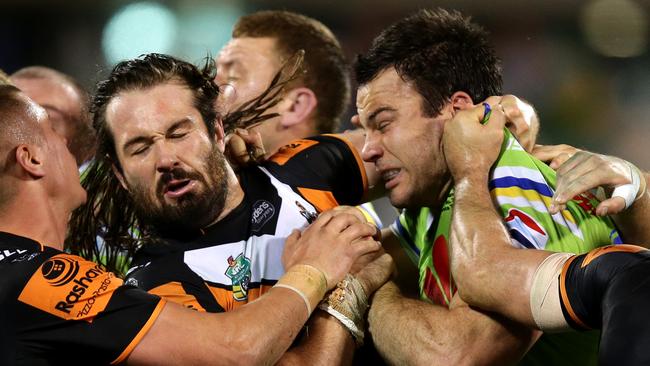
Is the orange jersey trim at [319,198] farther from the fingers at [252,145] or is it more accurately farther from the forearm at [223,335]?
the forearm at [223,335]

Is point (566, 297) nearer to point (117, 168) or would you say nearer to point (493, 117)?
point (493, 117)

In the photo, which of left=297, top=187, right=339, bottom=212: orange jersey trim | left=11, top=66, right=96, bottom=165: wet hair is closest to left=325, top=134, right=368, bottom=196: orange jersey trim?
left=297, top=187, right=339, bottom=212: orange jersey trim

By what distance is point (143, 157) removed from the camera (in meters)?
3.26

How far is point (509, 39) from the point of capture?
9.83 meters

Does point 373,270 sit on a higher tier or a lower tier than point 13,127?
lower

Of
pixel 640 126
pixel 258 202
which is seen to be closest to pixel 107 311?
pixel 258 202

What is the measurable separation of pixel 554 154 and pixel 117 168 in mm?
1723

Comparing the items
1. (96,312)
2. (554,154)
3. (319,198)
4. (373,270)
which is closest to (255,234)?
(319,198)

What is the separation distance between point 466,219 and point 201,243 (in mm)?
1028

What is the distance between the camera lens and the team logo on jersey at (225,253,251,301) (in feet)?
10.3

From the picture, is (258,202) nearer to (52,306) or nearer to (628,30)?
(52,306)

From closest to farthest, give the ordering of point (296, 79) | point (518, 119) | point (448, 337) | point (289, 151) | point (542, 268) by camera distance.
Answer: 1. point (542, 268)
2. point (448, 337)
3. point (518, 119)
4. point (289, 151)
5. point (296, 79)

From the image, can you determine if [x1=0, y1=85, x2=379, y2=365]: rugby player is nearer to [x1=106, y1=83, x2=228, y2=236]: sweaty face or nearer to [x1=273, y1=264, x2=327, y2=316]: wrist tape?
[x1=273, y1=264, x2=327, y2=316]: wrist tape

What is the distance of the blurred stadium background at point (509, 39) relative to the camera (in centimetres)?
912
